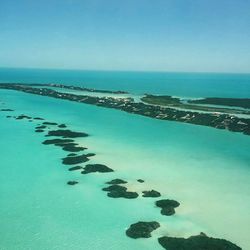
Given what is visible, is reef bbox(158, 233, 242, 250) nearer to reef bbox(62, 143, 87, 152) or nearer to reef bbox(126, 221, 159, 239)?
reef bbox(126, 221, 159, 239)

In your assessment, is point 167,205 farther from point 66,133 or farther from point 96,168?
point 66,133

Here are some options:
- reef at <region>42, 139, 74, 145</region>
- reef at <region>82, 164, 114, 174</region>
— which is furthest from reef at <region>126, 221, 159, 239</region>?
reef at <region>42, 139, 74, 145</region>

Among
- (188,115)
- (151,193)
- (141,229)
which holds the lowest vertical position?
(141,229)

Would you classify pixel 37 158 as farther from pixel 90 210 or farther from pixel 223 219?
pixel 223 219

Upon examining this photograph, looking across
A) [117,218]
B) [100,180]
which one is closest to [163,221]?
[117,218]

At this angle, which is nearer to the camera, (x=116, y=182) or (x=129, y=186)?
(x=129, y=186)

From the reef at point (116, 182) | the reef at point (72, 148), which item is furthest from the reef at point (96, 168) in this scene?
the reef at point (72, 148)

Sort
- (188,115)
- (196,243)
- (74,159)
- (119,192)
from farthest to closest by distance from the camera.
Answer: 1. (188,115)
2. (74,159)
3. (119,192)
4. (196,243)

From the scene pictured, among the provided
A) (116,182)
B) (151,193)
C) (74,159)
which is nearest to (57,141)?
(74,159)
